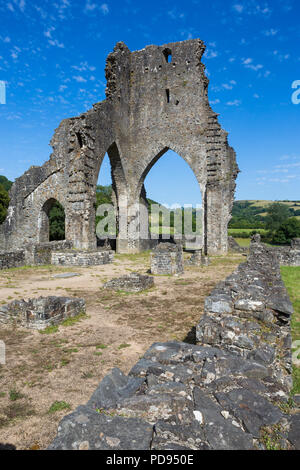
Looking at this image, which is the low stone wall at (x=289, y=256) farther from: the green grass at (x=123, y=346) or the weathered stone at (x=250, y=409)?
the weathered stone at (x=250, y=409)

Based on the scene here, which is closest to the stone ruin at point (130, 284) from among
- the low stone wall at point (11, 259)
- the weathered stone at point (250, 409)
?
the low stone wall at point (11, 259)

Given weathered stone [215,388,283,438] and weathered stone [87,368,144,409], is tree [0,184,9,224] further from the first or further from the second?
weathered stone [215,388,283,438]

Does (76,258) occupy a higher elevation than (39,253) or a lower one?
lower

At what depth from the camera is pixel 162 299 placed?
7.65 meters

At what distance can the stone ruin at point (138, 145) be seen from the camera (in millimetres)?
18734

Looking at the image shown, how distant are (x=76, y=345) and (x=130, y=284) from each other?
3.94 metres

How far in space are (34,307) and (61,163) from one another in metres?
15.5

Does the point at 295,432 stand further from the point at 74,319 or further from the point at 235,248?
the point at 235,248

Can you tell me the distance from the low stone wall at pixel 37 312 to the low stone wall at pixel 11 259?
745 cm

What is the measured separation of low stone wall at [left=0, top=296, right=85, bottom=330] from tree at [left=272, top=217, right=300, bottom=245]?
31.1 meters

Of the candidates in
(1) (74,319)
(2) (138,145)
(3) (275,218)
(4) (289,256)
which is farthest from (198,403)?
(3) (275,218)

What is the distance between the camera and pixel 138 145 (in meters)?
21.6
